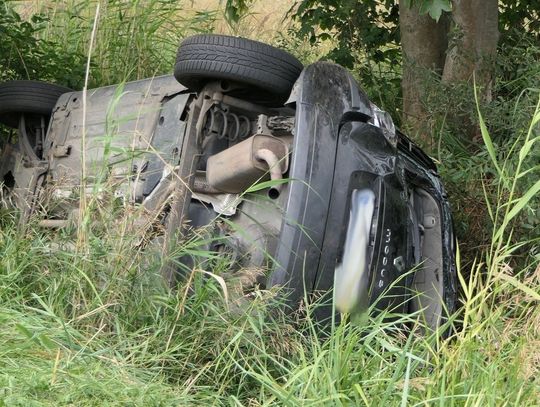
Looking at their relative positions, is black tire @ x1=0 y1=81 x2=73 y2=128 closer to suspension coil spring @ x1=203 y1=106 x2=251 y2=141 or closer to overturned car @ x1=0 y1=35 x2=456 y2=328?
overturned car @ x1=0 y1=35 x2=456 y2=328

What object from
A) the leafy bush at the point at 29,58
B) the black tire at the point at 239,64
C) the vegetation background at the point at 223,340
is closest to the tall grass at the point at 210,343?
the vegetation background at the point at 223,340

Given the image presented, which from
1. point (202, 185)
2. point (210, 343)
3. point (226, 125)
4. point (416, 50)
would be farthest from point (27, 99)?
point (210, 343)

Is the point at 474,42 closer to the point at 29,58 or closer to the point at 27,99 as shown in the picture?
the point at 27,99

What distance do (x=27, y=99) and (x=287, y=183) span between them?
258 centimetres

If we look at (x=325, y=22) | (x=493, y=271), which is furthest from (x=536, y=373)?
(x=325, y=22)

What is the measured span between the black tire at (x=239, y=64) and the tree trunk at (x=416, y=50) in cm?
180

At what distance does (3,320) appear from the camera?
3277mm

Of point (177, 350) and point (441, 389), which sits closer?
point (441, 389)

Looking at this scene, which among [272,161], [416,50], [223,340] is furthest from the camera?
[416,50]

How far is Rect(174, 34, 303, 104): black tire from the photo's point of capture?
4199mm

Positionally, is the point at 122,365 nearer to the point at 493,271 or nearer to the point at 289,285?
the point at 289,285

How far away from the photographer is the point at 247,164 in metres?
3.93

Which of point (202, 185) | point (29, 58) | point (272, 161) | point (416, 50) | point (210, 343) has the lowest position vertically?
point (210, 343)

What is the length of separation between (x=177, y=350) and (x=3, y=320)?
0.58m
